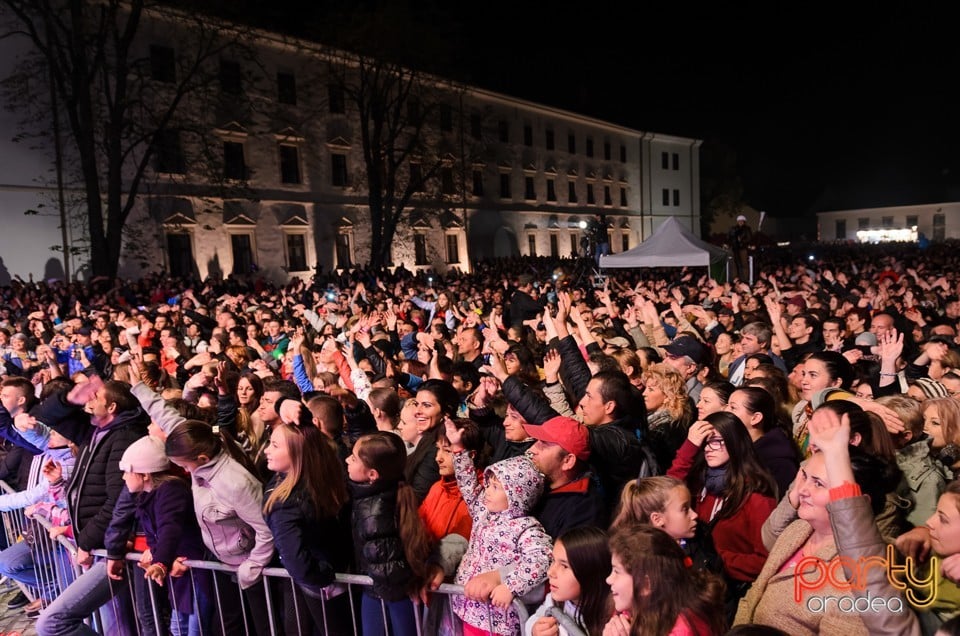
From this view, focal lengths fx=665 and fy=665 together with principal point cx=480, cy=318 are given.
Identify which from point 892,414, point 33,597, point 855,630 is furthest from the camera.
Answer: point 33,597

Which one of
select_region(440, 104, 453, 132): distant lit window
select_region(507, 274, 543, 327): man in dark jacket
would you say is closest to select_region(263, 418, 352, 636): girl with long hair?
select_region(507, 274, 543, 327): man in dark jacket

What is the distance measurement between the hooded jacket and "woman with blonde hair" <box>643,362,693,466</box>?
1.55m

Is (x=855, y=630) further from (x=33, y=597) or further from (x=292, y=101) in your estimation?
(x=292, y=101)

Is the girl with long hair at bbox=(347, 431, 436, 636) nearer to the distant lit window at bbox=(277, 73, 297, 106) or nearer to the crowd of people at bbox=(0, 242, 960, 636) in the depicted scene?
the crowd of people at bbox=(0, 242, 960, 636)

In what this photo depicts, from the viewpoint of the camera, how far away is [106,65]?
21.8 meters

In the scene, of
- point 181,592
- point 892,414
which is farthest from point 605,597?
point 181,592

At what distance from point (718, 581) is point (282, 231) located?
30491 mm

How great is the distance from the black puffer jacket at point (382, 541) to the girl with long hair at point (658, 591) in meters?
1.12

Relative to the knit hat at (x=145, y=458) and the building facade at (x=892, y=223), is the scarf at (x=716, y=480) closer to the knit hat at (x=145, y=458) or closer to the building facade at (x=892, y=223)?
the knit hat at (x=145, y=458)

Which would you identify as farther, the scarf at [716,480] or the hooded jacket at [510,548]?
the scarf at [716,480]

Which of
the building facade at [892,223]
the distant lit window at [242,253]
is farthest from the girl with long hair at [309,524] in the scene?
the building facade at [892,223]

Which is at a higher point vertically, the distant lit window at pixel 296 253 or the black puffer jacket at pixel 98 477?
the distant lit window at pixel 296 253

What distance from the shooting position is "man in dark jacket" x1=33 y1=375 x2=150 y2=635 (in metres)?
3.98

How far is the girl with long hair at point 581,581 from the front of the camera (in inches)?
104
